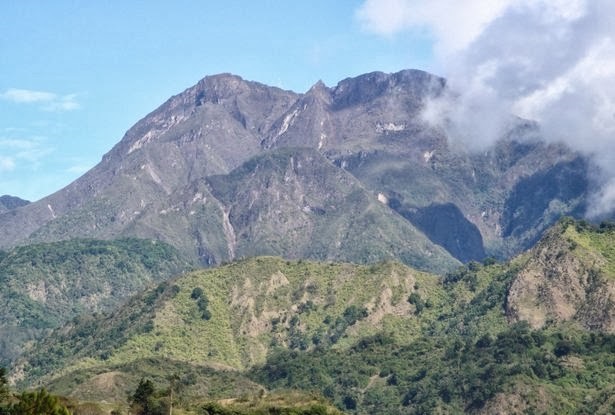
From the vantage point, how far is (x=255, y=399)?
634ft

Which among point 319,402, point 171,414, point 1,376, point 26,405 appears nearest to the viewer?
point 26,405

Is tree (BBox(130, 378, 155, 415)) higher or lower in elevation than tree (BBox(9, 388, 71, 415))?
higher

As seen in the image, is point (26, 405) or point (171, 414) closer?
point (26, 405)

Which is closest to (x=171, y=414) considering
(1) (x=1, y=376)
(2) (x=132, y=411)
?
(2) (x=132, y=411)

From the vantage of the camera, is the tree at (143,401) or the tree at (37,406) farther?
the tree at (143,401)

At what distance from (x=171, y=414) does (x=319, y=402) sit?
1373 inches

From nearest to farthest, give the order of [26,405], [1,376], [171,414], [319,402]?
[26,405]
[1,376]
[171,414]
[319,402]

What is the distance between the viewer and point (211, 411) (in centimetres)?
17325

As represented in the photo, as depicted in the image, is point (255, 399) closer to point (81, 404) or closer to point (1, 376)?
point (81, 404)

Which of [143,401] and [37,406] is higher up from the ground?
[143,401]

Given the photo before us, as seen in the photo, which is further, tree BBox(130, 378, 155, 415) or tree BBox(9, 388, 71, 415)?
tree BBox(130, 378, 155, 415)

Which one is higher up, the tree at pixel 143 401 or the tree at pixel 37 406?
the tree at pixel 143 401

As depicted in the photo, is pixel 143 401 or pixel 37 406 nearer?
pixel 37 406

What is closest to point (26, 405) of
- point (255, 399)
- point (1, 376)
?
point (1, 376)
